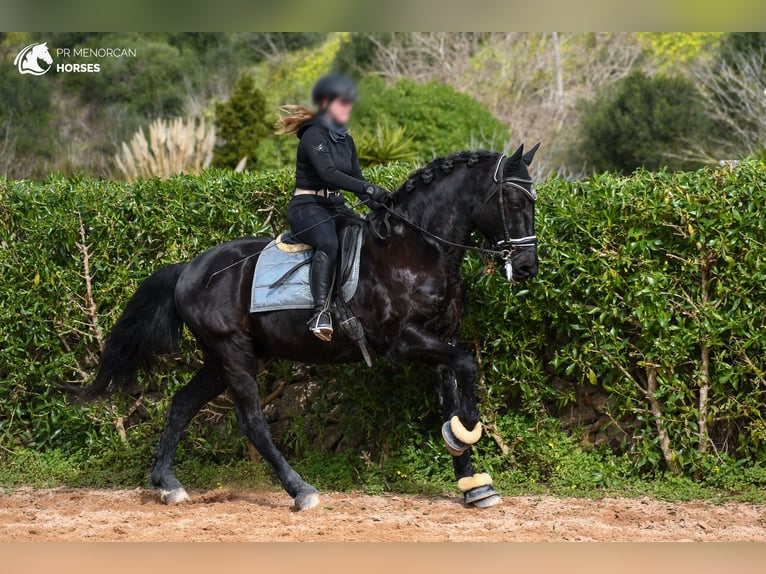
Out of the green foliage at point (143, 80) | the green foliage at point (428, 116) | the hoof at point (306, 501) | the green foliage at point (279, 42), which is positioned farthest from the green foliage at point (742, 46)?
the hoof at point (306, 501)

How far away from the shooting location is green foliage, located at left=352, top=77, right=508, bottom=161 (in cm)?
1623

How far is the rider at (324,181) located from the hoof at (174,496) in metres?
1.91

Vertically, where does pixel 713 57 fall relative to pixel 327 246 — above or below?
above

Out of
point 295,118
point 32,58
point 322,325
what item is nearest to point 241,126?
point 32,58

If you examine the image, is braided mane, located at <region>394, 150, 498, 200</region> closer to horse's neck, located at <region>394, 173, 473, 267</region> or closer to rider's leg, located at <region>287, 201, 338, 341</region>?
horse's neck, located at <region>394, 173, 473, 267</region>

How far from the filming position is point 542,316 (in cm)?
710

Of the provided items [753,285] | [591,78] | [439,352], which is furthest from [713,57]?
[439,352]

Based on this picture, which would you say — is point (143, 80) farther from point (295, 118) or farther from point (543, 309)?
point (543, 309)

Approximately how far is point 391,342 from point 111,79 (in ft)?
88.4

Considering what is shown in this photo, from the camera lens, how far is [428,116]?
16484 mm

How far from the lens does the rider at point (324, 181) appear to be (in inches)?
252

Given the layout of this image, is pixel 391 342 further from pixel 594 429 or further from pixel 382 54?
pixel 382 54
